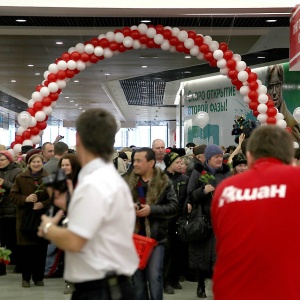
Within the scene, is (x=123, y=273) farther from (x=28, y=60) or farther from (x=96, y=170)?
(x=28, y=60)

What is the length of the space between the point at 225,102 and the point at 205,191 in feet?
38.0

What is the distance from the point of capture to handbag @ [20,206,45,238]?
7.41 metres

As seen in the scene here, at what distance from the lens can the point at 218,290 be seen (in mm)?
2975

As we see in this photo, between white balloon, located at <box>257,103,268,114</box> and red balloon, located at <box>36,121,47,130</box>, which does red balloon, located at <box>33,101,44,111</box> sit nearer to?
red balloon, located at <box>36,121,47,130</box>

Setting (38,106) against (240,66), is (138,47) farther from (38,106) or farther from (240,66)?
(38,106)

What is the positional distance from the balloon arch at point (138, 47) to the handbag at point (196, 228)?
3.64 meters

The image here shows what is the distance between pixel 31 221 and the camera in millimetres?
7434

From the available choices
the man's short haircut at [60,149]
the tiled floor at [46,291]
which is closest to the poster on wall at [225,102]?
the man's short haircut at [60,149]

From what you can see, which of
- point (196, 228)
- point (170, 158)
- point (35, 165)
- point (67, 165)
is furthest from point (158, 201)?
point (35, 165)

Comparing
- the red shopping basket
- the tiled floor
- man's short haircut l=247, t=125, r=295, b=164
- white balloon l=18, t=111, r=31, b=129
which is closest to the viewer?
man's short haircut l=247, t=125, r=295, b=164

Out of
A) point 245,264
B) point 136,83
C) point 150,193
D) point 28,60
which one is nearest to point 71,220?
point 245,264

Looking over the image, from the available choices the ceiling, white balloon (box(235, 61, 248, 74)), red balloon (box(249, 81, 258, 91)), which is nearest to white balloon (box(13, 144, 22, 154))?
the ceiling
